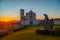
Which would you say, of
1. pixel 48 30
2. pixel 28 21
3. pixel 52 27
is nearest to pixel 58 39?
pixel 48 30

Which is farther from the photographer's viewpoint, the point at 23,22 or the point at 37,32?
the point at 23,22

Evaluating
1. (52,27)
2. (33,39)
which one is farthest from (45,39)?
(52,27)

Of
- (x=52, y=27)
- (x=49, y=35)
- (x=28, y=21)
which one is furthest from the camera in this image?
(x=28, y=21)

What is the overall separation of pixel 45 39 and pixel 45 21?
1597 mm

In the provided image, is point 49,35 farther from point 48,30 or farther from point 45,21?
point 45,21

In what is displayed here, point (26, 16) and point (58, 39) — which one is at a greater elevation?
point (26, 16)

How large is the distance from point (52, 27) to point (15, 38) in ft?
6.86

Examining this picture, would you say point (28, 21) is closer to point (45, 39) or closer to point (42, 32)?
point (42, 32)

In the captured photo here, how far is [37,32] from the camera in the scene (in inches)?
229

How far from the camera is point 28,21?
26.1 feet

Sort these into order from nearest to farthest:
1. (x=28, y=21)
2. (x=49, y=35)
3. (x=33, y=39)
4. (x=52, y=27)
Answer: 1. (x=33, y=39)
2. (x=49, y=35)
3. (x=52, y=27)
4. (x=28, y=21)

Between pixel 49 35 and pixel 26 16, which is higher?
pixel 26 16

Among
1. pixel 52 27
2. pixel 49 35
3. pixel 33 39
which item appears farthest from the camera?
pixel 52 27

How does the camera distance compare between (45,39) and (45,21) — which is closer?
(45,39)
